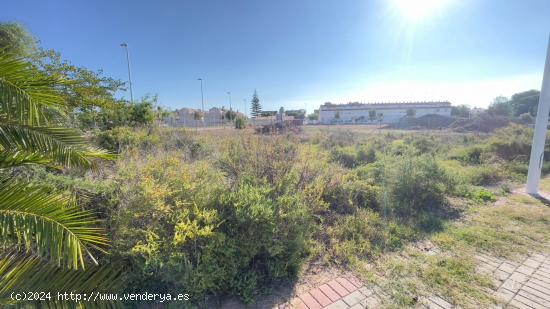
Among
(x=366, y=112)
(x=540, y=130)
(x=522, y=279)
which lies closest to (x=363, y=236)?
(x=522, y=279)

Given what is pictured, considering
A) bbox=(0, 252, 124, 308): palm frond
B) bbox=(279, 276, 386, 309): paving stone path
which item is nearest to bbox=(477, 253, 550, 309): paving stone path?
bbox=(279, 276, 386, 309): paving stone path

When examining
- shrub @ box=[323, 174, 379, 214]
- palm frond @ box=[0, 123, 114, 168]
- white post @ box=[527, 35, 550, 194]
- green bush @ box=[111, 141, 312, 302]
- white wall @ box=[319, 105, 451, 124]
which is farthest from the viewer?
white wall @ box=[319, 105, 451, 124]

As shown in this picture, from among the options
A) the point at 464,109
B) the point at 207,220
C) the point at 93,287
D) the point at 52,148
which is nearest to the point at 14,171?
the point at 52,148

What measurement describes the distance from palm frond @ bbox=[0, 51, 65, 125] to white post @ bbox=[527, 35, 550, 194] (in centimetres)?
805

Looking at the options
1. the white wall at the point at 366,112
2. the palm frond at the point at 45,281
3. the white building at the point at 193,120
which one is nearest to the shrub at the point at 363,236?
the palm frond at the point at 45,281

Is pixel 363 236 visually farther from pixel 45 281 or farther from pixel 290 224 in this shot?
pixel 45 281

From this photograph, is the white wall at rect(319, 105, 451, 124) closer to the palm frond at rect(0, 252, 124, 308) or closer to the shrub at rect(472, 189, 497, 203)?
the shrub at rect(472, 189, 497, 203)

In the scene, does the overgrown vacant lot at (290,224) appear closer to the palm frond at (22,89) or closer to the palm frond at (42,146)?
the palm frond at (42,146)

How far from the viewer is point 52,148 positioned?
187cm

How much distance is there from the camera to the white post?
481 cm

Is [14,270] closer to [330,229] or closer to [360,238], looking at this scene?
[330,229]

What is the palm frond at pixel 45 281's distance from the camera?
1464 mm

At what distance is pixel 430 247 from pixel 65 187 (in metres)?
4.48

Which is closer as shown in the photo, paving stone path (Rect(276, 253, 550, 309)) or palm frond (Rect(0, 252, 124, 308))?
palm frond (Rect(0, 252, 124, 308))
